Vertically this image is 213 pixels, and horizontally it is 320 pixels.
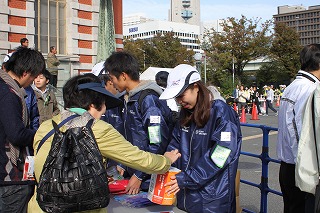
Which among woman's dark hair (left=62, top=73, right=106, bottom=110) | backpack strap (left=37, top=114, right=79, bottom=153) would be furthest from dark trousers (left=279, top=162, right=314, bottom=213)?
backpack strap (left=37, top=114, right=79, bottom=153)

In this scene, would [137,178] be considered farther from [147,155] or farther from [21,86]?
[21,86]

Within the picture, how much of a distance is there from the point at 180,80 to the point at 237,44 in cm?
5242

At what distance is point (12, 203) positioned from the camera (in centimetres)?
347

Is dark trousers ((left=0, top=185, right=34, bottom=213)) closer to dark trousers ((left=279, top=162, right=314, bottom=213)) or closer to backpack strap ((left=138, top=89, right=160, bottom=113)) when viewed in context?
backpack strap ((left=138, top=89, right=160, bottom=113))

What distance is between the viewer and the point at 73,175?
8.46 ft

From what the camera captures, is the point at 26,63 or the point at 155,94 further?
the point at 155,94

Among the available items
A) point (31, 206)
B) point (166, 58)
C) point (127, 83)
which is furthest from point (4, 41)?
point (166, 58)

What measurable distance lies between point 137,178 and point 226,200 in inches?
37.1

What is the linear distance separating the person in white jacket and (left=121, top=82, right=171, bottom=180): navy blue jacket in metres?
1.12

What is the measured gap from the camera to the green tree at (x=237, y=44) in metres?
53.7

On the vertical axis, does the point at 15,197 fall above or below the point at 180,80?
Answer: below

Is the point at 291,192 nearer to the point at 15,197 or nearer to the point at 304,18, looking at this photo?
the point at 15,197

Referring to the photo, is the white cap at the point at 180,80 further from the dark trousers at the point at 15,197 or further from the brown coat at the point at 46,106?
the brown coat at the point at 46,106

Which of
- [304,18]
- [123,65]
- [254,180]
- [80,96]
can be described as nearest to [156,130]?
[123,65]
